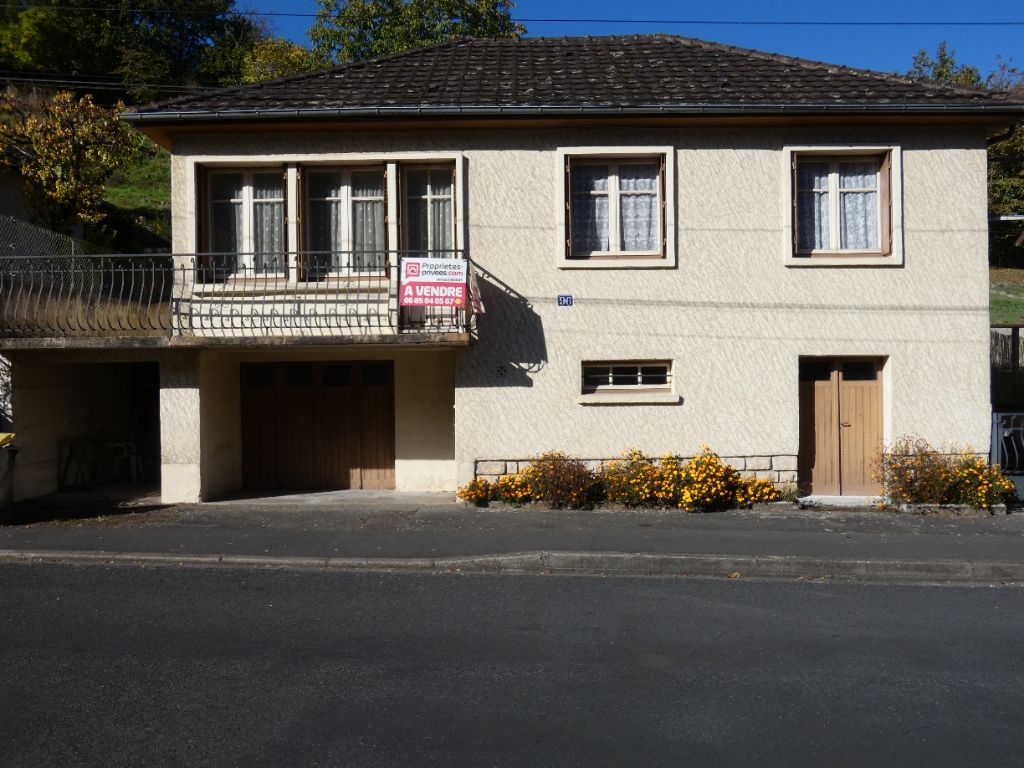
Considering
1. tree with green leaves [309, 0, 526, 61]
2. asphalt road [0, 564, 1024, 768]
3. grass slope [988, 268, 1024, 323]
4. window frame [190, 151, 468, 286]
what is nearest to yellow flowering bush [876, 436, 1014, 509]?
asphalt road [0, 564, 1024, 768]

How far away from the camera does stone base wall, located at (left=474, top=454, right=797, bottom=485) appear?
1155 cm

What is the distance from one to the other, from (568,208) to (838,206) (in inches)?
144

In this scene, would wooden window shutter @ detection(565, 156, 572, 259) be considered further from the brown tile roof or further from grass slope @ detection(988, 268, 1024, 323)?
grass slope @ detection(988, 268, 1024, 323)

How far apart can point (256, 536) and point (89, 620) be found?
3031mm

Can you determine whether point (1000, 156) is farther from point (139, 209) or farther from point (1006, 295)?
point (139, 209)

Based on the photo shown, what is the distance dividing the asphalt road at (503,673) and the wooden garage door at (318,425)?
5.02m

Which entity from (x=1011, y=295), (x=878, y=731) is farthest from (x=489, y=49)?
(x=1011, y=295)

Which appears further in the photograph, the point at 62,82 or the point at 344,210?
the point at 62,82

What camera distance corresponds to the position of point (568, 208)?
11539 mm

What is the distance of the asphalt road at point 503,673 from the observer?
432cm

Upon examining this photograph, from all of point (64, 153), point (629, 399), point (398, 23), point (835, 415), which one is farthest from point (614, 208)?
point (398, 23)

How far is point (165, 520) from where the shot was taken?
414 inches

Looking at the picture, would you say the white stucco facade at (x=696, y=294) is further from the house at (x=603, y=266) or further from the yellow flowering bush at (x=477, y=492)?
the yellow flowering bush at (x=477, y=492)

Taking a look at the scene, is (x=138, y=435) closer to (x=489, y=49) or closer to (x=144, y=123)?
(x=144, y=123)
